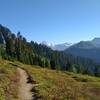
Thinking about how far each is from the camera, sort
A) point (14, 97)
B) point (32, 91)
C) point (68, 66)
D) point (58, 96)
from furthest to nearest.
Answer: point (68, 66)
point (32, 91)
point (58, 96)
point (14, 97)

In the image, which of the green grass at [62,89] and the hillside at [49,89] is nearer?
the hillside at [49,89]

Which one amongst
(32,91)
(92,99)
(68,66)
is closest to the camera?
(32,91)

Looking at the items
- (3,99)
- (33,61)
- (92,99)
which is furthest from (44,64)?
(3,99)

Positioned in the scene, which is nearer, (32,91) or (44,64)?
(32,91)

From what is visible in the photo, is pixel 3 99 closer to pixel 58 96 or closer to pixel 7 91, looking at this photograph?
pixel 7 91

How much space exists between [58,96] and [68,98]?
4.02 ft

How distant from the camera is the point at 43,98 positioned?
28.2 meters

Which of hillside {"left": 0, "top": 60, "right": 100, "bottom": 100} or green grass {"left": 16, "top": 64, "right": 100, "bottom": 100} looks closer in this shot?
hillside {"left": 0, "top": 60, "right": 100, "bottom": 100}

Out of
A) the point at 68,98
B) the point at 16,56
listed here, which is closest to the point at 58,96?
the point at 68,98

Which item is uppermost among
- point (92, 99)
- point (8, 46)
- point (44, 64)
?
point (8, 46)

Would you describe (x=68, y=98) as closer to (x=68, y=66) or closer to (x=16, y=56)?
(x=16, y=56)

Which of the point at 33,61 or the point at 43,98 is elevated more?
the point at 33,61

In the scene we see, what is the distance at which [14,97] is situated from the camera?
2758 cm

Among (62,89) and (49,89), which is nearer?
(49,89)
